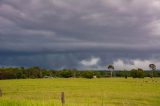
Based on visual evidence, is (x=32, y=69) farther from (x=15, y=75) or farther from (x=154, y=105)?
(x=154, y=105)

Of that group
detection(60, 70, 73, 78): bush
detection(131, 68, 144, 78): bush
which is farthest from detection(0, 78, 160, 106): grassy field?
detection(60, 70, 73, 78): bush

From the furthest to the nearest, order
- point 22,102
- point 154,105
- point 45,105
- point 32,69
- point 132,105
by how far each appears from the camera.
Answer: point 32,69
point 154,105
point 132,105
point 22,102
point 45,105

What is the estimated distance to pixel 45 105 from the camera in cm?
2278

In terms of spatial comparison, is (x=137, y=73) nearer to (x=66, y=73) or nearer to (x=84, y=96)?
(x=66, y=73)

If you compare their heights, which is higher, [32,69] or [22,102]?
[32,69]

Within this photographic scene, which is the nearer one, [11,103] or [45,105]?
[45,105]

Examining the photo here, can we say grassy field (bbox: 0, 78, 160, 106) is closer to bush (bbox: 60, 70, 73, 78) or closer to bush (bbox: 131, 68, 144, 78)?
bush (bbox: 131, 68, 144, 78)

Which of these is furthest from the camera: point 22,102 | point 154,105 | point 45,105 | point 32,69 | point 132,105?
Answer: point 32,69

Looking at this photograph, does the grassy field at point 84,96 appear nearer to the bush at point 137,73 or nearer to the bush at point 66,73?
the bush at point 137,73

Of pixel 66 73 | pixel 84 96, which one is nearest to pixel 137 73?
pixel 66 73

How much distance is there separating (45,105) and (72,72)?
168606 millimetres

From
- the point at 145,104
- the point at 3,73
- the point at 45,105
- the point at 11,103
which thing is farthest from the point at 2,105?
the point at 3,73

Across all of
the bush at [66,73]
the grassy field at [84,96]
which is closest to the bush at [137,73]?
the bush at [66,73]

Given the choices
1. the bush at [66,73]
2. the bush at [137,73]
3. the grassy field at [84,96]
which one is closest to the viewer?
the grassy field at [84,96]
